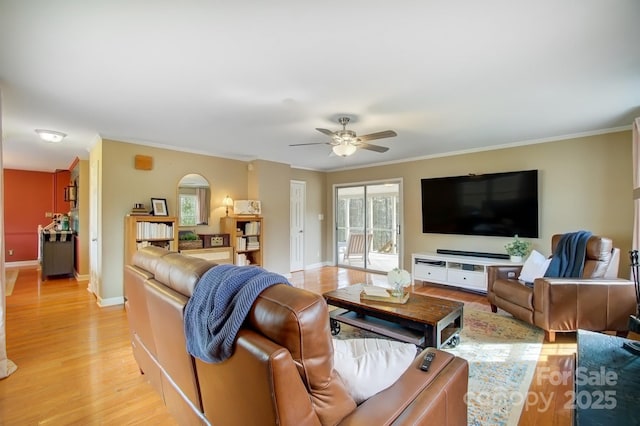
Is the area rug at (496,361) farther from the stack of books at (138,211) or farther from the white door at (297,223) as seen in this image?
the white door at (297,223)

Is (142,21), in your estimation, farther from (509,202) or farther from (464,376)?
(509,202)

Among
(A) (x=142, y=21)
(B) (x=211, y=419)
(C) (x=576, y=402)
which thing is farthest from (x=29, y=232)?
(C) (x=576, y=402)

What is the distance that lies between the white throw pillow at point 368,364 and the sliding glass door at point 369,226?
492cm

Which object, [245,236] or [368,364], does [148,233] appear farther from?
[368,364]

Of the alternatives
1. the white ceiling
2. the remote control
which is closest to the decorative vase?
the remote control

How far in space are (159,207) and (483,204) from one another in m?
5.09

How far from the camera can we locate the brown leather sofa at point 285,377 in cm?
80

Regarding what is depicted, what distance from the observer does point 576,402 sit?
3.87 ft

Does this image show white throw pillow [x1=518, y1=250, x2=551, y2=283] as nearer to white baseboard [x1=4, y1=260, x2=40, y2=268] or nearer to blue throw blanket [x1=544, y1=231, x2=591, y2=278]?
blue throw blanket [x1=544, y1=231, x2=591, y2=278]

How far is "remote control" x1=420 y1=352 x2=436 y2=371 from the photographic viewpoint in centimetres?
118

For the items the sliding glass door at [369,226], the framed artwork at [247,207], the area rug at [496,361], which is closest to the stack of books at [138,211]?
the framed artwork at [247,207]

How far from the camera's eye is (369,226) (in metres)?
6.53

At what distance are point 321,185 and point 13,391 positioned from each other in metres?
5.86

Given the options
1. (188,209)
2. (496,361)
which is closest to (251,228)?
(188,209)
